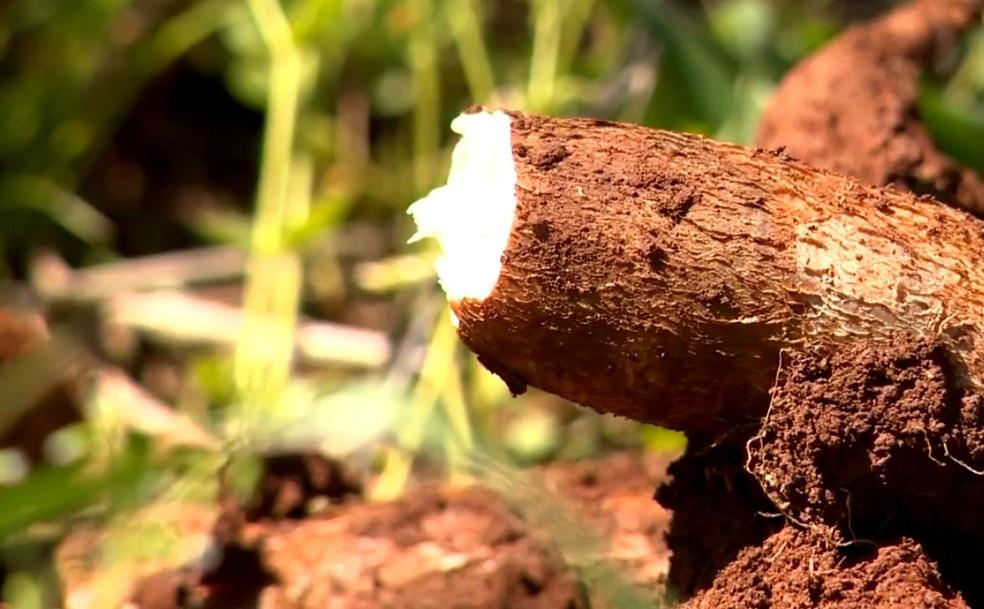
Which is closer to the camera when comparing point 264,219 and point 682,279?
point 682,279

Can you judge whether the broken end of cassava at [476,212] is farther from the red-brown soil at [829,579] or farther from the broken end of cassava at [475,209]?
the red-brown soil at [829,579]

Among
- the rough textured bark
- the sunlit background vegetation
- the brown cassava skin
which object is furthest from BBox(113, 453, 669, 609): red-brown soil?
the rough textured bark

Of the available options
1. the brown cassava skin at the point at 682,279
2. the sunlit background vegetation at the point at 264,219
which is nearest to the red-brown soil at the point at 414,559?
the sunlit background vegetation at the point at 264,219

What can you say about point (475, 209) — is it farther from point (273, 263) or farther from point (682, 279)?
point (273, 263)

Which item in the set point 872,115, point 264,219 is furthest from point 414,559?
point 264,219

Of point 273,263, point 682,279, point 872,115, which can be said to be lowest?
point 682,279

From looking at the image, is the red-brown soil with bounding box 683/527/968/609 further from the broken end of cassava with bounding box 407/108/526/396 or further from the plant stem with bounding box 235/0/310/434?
the plant stem with bounding box 235/0/310/434

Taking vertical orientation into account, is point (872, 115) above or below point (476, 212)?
above
